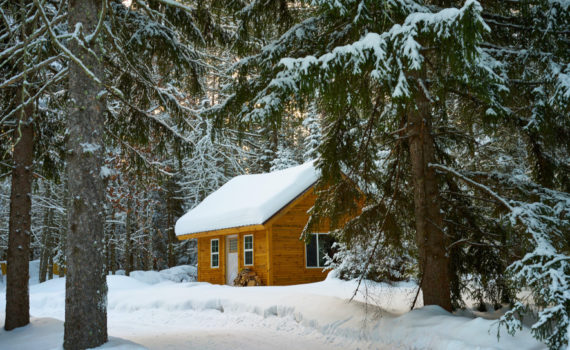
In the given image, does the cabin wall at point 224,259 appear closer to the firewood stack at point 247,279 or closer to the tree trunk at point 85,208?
the firewood stack at point 247,279

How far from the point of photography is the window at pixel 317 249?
1878cm

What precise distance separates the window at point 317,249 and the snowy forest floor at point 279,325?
3.96 m

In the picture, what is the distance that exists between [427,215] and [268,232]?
10.6 m

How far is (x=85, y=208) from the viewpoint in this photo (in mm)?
5945

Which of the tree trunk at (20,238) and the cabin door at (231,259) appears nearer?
the tree trunk at (20,238)

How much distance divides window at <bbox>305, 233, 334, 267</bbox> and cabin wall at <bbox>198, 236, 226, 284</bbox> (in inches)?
173

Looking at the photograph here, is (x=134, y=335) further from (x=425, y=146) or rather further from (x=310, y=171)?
(x=310, y=171)

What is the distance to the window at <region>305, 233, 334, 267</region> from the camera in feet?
61.6

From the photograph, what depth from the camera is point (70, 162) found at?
6062mm

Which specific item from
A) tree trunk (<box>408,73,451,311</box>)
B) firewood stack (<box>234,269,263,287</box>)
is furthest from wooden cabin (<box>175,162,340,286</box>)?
tree trunk (<box>408,73,451,311</box>)

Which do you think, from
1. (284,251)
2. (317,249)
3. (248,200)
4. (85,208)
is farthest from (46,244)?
(85,208)

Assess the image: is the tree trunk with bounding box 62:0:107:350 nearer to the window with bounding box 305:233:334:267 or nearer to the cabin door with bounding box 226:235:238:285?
the window with bounding box 305:233:334:267

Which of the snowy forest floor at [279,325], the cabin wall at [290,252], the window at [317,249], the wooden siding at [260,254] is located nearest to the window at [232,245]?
the wooden siding at [260,254]

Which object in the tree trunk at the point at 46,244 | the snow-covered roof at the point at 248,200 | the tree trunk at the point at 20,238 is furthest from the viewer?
the tree trunk at the point at 46,244
